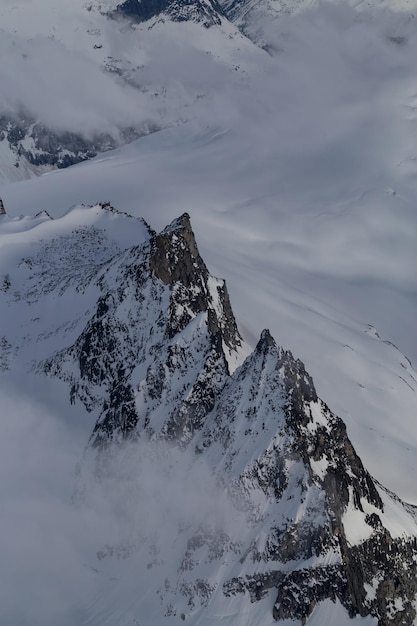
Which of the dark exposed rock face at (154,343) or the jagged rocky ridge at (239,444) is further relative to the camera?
the dark exposed rock face at (154,343)

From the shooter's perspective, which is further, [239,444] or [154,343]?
[154,343]

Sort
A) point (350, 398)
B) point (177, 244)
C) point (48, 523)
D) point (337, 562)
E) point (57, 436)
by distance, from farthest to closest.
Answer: point (350, 398), point (177, 244), point (57, 436), point (48, 523), point (337, 562)

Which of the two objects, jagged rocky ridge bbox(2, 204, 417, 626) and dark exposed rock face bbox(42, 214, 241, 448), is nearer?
jagged rocky ridge bbox(2, 204, 417, 626)

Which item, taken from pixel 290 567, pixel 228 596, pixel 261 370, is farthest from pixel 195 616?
pixel 261 370

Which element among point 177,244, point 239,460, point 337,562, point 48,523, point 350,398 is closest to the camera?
point 337,562

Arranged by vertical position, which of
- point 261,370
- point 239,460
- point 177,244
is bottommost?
point 239,460

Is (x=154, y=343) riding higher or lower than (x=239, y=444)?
higher

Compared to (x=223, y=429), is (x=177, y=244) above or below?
above

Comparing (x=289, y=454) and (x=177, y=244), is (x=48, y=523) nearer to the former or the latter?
(x=289, y=454)
